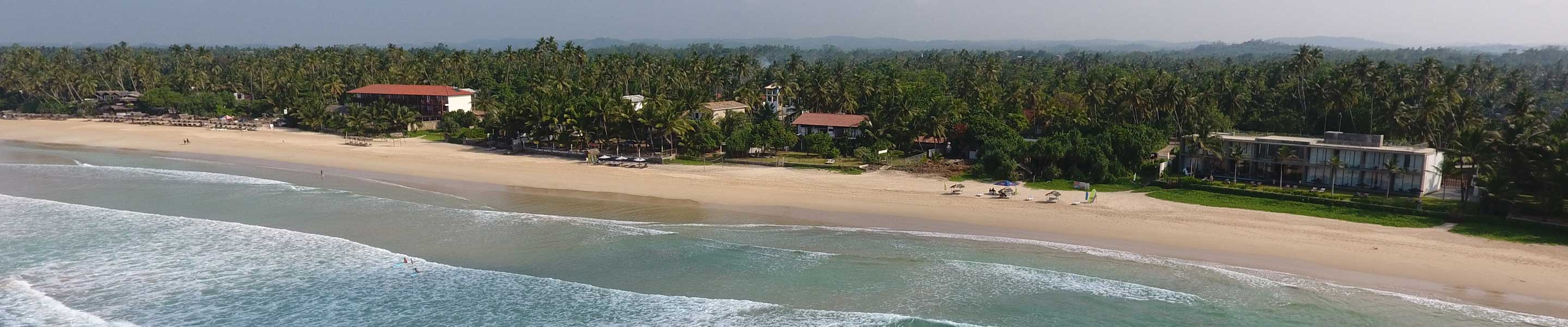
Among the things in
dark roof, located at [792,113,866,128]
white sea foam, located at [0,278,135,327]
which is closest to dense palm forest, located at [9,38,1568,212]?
dark roof, located at [792,113,866,128]

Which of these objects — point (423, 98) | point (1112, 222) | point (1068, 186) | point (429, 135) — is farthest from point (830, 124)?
point (423, 98)

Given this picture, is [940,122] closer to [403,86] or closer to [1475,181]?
[1475,181]

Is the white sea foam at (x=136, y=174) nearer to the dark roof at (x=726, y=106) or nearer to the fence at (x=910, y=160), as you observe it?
the dark roof at (x=726, y=106)

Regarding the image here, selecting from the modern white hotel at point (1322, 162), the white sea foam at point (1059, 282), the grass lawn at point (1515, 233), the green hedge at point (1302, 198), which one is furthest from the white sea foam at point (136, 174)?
the grass lawn at point (1515, 233)

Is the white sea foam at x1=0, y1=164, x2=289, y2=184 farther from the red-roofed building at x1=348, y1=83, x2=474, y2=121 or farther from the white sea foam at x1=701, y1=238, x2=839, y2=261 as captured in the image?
the white sea foam at x1=701, y1=238, x2=839, y2=261

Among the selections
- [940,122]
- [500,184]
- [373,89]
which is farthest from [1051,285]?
[373,89]

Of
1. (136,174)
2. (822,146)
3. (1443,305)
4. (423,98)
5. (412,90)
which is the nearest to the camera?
(1443,305)

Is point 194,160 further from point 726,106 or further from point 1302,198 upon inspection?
point 1302,198
